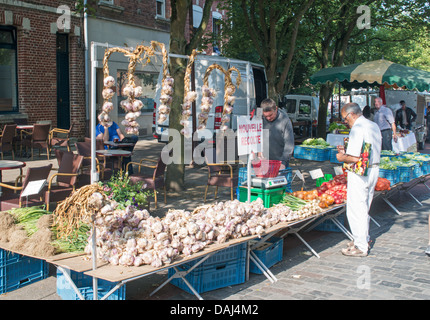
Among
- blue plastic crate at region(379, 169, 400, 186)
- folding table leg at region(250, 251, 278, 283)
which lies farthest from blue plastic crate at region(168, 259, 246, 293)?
blue plastic crate at region(379, 169, 400, 186)

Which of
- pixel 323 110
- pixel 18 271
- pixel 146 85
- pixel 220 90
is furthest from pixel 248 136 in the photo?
pixel 146 85

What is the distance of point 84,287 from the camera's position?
4602 mm

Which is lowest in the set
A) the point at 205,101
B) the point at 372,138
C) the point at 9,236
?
the point at 9,236

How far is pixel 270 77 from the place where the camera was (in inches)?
547

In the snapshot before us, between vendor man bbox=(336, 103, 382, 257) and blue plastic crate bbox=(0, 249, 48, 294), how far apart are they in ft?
12.8

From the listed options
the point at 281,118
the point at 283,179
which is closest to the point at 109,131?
the point at 281,118

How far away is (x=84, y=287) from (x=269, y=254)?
2.31m

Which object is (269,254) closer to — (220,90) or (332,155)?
(332,155)

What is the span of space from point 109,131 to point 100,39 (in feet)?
27.9

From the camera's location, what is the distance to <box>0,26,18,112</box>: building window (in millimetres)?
15180

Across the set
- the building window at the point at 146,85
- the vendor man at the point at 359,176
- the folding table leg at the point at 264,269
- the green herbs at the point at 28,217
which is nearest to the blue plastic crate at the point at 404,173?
the vendor man at the point at 359,176

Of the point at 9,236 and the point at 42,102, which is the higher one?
the point at 42,102

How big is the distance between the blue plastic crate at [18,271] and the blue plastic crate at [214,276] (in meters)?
1.50
